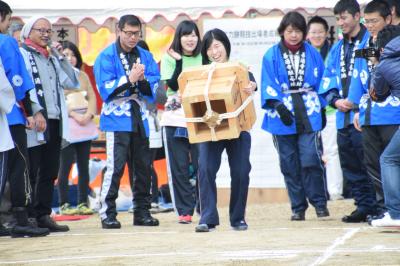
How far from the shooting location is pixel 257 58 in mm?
14305

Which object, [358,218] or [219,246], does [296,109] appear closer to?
[358,218]

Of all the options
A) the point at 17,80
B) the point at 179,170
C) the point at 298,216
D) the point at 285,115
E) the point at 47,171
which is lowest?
the point at 298,216

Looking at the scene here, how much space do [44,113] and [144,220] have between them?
1563 mm

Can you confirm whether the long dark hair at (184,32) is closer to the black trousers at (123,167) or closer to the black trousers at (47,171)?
the black trousers at (123,167)

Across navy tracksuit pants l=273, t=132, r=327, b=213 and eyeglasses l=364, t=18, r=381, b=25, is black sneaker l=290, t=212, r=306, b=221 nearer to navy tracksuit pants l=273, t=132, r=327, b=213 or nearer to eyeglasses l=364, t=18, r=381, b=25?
navy tracksuit pants l=273, t=132, r=327, b=213

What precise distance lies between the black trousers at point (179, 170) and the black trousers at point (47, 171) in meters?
1.34

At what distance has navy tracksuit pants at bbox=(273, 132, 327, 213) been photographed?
11242mm

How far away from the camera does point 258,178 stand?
14234mm

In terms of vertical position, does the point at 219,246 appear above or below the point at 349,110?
below

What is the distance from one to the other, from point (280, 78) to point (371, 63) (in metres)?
1.21

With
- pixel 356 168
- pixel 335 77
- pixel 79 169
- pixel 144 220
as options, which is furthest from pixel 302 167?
pixel 79 169

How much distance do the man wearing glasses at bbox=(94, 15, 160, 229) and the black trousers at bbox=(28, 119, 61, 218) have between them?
48 centimetres

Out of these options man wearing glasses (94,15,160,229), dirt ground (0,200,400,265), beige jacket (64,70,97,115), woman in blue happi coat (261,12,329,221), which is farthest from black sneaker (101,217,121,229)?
beige jacket (64,70,97,115)

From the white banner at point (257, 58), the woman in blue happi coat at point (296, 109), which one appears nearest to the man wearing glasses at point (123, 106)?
the woman in blue happi coat at point (296, 109)
